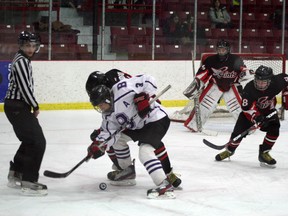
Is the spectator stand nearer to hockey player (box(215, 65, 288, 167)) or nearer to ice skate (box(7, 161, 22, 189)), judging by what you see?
hockey player (box(215, 65, 288, 167))

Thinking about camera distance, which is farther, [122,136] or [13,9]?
[13,9]

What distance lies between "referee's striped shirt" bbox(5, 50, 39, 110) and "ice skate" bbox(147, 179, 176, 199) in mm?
896

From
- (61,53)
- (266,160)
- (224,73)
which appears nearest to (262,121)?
(266,160)

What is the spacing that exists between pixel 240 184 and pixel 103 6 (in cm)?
541

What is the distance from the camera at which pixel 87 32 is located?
10.1 meters

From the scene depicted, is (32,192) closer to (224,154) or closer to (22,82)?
(22,82)

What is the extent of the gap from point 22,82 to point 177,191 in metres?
1.21

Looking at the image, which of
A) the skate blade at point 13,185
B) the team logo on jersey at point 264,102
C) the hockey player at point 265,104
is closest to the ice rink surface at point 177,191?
the skate blade at point 13,185

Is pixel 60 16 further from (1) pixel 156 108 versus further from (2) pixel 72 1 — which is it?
(1) pixel 156 108

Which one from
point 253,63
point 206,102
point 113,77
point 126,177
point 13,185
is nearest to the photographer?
point 113,77

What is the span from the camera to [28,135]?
4688mm

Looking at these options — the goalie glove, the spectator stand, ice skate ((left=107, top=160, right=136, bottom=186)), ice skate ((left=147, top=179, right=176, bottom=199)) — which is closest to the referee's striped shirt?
ice skate ((left=107, top=160, right=136, bottom=186))

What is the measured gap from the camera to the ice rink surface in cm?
438

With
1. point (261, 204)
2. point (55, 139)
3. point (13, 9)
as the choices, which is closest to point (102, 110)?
point (261, 204)
